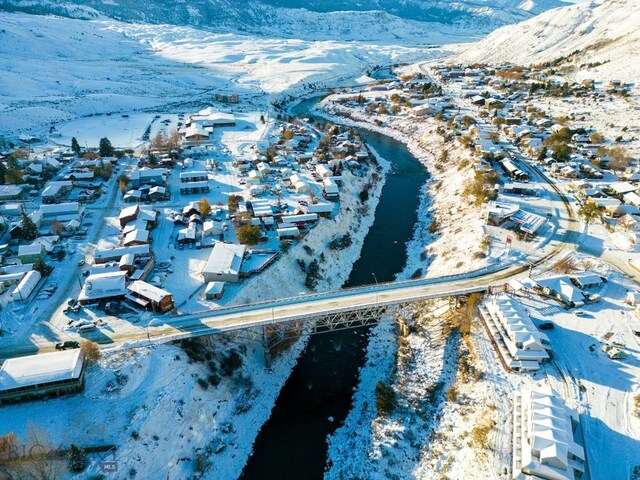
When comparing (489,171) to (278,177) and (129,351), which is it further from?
(129,351)

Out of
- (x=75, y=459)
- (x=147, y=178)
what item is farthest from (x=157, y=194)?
(x=75, y=459)

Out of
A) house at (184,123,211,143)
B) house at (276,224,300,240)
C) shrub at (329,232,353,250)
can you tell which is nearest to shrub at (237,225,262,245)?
house at (276,224,300,240)

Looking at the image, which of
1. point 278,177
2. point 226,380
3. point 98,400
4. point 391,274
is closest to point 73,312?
point 98,400

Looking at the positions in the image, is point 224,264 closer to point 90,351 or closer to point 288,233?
point 288,233

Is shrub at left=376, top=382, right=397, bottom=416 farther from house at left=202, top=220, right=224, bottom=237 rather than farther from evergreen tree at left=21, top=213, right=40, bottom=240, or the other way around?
evergreen tree at left=21, top=213, right=40, bottom=240

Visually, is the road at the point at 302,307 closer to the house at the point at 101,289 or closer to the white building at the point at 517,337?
the white building at the point at 517,337

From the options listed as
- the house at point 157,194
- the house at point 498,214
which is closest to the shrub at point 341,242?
the house at point 498,214
